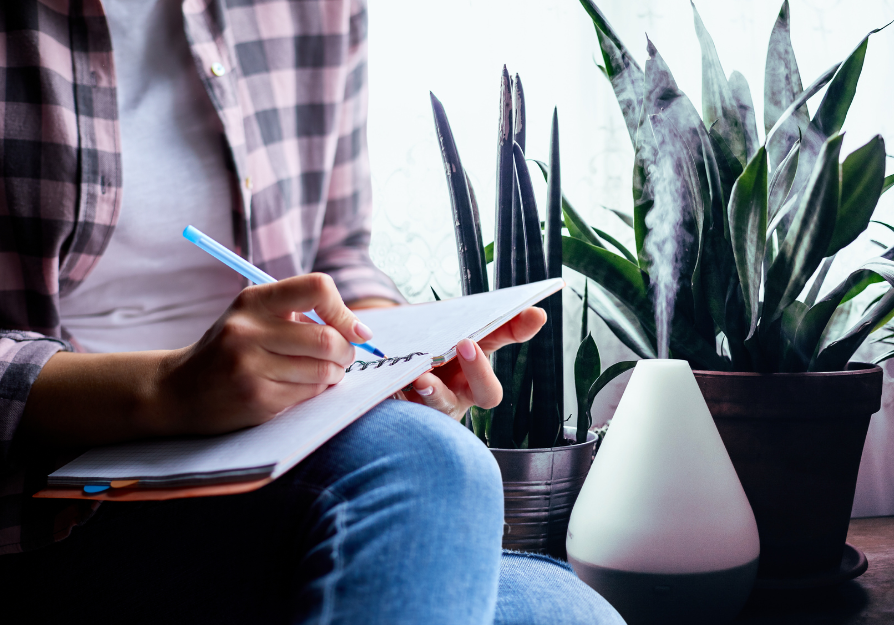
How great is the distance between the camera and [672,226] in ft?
2.55

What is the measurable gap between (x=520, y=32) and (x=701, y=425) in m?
0.78

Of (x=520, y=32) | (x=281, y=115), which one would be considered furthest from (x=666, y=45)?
(x=281, y=115)

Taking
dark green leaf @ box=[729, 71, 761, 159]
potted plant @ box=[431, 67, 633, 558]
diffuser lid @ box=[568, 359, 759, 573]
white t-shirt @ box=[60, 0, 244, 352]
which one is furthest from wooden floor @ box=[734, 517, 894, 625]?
white t-shirt @ box=[60, 0, 244, 352]

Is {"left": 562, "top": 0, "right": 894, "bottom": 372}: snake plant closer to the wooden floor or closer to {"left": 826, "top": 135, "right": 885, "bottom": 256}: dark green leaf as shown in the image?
{"left": 826, "top": 135, "right": 885, "bottom": 256}: dark green leaf

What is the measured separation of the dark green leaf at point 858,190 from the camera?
69cm

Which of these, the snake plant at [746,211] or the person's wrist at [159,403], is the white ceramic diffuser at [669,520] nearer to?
the snake plant at [746,211]

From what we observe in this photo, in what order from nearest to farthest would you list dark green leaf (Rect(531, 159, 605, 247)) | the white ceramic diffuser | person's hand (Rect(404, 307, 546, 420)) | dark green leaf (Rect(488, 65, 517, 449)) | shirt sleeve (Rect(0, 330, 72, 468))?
shirt sleeve (Rect(0, 330, 72, 468)) → person's hand (Rect(404, 307, 546, 420)) → the white ceramic diffuser → dark green leaf (Rect(488, 65, 517, 449)) → dark green leaf (Rect(531, 159, 605, 247))

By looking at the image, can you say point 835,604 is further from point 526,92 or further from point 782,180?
point 526,92

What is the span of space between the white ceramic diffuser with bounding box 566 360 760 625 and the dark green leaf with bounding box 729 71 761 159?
362mm

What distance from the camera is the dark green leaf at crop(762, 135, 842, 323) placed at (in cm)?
64

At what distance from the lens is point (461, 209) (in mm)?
803

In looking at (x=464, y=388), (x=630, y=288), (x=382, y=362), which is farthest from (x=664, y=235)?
(x=382, y=362)

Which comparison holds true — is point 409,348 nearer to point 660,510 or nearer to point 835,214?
point 660,510

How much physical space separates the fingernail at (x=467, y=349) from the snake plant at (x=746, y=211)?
16.2 inches
